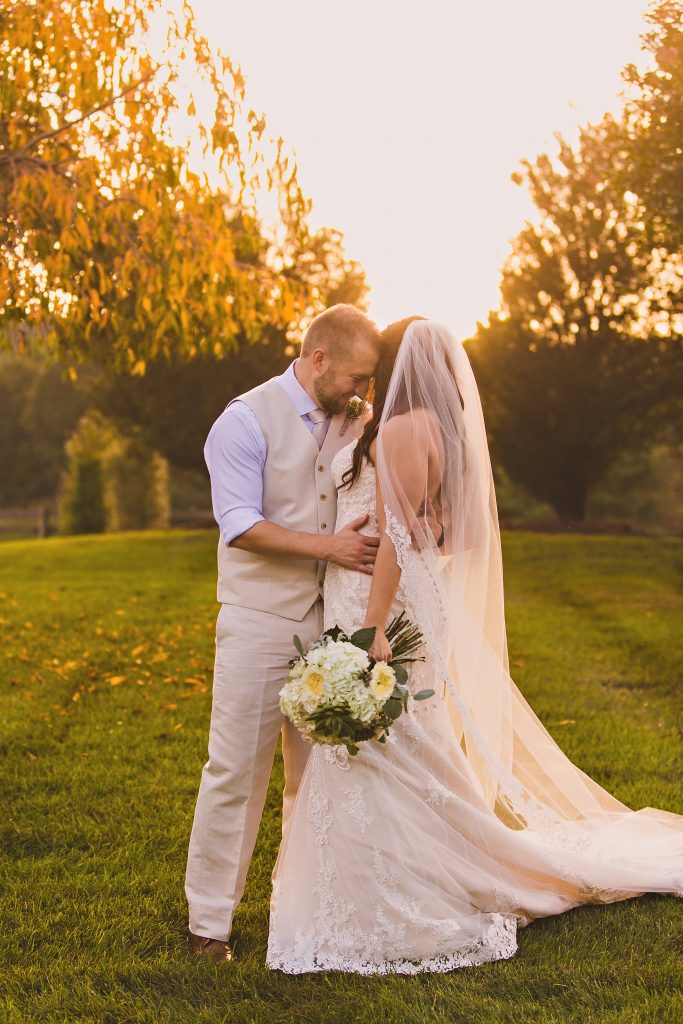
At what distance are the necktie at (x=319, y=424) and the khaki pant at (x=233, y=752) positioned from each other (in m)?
0.69

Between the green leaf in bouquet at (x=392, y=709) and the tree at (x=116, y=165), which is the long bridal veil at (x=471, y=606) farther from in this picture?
the tree at (x=116, y=165)

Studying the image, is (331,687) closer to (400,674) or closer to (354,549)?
(400,674)

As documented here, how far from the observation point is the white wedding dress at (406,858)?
11.7ft

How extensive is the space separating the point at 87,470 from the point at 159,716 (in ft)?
72.6

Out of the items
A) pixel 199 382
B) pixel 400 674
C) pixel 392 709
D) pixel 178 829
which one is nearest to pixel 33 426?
pixel 199 382

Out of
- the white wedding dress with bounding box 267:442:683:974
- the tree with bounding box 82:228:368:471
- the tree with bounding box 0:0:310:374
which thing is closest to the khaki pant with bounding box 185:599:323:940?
the white wedding dress with bounding box 267:442:683:974

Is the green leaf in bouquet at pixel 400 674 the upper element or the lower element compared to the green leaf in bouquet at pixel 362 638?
lower

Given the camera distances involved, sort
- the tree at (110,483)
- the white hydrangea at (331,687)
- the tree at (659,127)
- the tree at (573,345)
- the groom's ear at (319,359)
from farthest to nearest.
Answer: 1. the tree at (110,483)
2. the tree at (573,345)
3. the tree at (659,127)
4. the groom's ear at (319,359)
5. the white hydrangea at (331,687)

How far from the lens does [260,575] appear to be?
3.70 meters

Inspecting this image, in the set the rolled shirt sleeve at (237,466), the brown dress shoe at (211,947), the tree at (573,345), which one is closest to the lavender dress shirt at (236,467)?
the rolled shirt sleeve at (237,466)

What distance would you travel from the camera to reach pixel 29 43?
250 inches

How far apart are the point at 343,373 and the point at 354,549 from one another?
2.19ft

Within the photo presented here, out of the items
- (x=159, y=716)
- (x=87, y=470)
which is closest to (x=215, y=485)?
(x=159, y=716)

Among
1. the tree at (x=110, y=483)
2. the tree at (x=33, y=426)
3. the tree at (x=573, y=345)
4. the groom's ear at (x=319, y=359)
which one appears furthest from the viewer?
the tree at (x=33, y=426)
